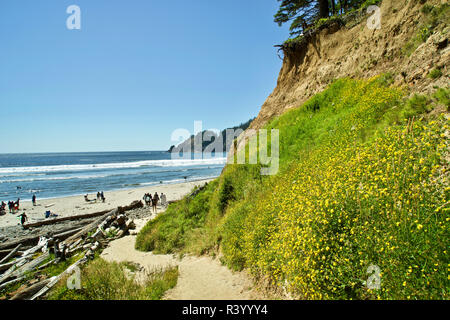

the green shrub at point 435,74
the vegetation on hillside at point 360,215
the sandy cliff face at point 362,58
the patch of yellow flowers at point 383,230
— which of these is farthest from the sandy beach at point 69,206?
the green shrub at point 435,74

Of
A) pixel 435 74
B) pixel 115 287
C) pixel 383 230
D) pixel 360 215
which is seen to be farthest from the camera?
pixel 435 74

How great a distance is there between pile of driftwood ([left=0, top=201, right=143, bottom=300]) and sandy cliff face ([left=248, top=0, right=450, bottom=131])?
47.7 ft

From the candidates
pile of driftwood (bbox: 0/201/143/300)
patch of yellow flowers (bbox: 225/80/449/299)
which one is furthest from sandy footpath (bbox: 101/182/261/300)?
pile of driftwood (bbox: 0/201/143/300)

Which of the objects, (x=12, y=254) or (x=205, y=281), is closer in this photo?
(x=205, y=281)

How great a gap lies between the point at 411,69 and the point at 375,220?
29.4 ft

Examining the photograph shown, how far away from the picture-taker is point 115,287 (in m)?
6.90

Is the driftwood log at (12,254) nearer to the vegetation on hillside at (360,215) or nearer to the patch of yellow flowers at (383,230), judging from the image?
the vegetation on hillside at (360,215)

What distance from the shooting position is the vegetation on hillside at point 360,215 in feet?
9.91

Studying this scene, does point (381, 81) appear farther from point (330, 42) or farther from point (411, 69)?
point (330, 42)

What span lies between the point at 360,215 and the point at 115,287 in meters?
7.58

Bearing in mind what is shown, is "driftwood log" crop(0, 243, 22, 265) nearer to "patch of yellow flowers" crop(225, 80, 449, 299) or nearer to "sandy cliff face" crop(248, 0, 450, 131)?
"patch of yellow flowers" crop(225, 80, 449, 299)

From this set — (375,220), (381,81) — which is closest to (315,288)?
(375,220)

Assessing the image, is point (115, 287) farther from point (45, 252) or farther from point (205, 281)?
point (45, 252)

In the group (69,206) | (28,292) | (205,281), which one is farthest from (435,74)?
(69,206)
